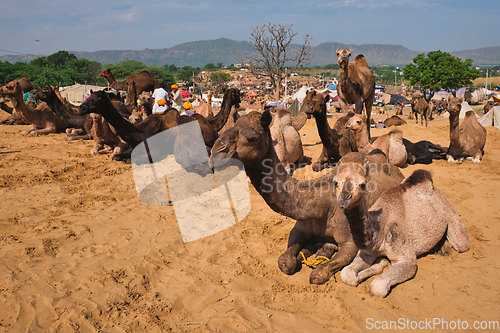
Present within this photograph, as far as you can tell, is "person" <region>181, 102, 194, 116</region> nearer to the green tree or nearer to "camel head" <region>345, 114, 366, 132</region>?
"camel head" <region>345, 114, 366, 132</region>

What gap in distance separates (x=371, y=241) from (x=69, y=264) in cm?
354

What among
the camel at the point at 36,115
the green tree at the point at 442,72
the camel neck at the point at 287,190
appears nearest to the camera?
the camel neck at the point at 287,190

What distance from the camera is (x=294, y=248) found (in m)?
4.09

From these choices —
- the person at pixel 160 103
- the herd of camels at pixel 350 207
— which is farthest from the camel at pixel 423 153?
the person at pixel 160 103

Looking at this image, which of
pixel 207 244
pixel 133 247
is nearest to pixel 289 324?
pixel 207 244

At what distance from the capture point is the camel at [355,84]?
8.83 meters

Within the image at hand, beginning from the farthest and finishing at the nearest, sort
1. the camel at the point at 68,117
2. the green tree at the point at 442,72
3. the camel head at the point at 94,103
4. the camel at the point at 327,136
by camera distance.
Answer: the green tree at the point at 442,72 → the camel at the point at 68,117 → the camel at the point at 327,136 → the camel head at the point at 94,103

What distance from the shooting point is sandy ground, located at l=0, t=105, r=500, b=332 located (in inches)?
121

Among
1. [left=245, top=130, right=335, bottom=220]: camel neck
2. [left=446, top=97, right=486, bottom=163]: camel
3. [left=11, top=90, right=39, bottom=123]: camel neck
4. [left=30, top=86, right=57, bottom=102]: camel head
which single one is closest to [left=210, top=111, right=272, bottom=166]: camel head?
[left=245, top=130, right=335, bottom=220]: camel neck

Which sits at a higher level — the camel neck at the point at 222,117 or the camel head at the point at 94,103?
the camel head at the point at 94,103

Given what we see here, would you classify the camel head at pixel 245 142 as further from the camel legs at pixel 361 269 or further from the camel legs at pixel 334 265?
the camel legs at pixel 361 269

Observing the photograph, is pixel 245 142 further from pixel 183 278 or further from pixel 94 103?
pixel 94 103

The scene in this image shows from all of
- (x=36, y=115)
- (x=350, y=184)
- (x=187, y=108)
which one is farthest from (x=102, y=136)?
(x=350, y=184)

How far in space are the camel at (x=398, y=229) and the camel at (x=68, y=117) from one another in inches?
498
